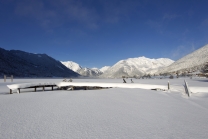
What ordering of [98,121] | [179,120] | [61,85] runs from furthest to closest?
[61,85] → [179,120] → [98,121]

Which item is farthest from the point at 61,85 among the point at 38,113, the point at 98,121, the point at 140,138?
the point at 140,138

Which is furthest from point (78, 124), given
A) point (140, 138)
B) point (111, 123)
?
point (140, 138)

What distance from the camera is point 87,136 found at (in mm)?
3357

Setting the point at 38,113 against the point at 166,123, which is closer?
the point at 166,123

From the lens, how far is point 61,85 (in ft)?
53.9

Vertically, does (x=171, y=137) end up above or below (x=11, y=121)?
below

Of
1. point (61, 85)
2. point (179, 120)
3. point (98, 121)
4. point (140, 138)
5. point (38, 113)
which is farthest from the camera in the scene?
point (61, 85)

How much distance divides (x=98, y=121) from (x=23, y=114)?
266cm

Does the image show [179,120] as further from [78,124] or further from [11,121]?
[11,121]

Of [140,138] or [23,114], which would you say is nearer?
[140,138]

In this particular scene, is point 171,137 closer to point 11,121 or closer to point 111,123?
point 111,123

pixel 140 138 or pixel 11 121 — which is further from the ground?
pixel 11 121

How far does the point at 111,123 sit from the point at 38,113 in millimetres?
2671

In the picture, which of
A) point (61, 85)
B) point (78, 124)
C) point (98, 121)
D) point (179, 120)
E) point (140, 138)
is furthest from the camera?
point (61, 85)
